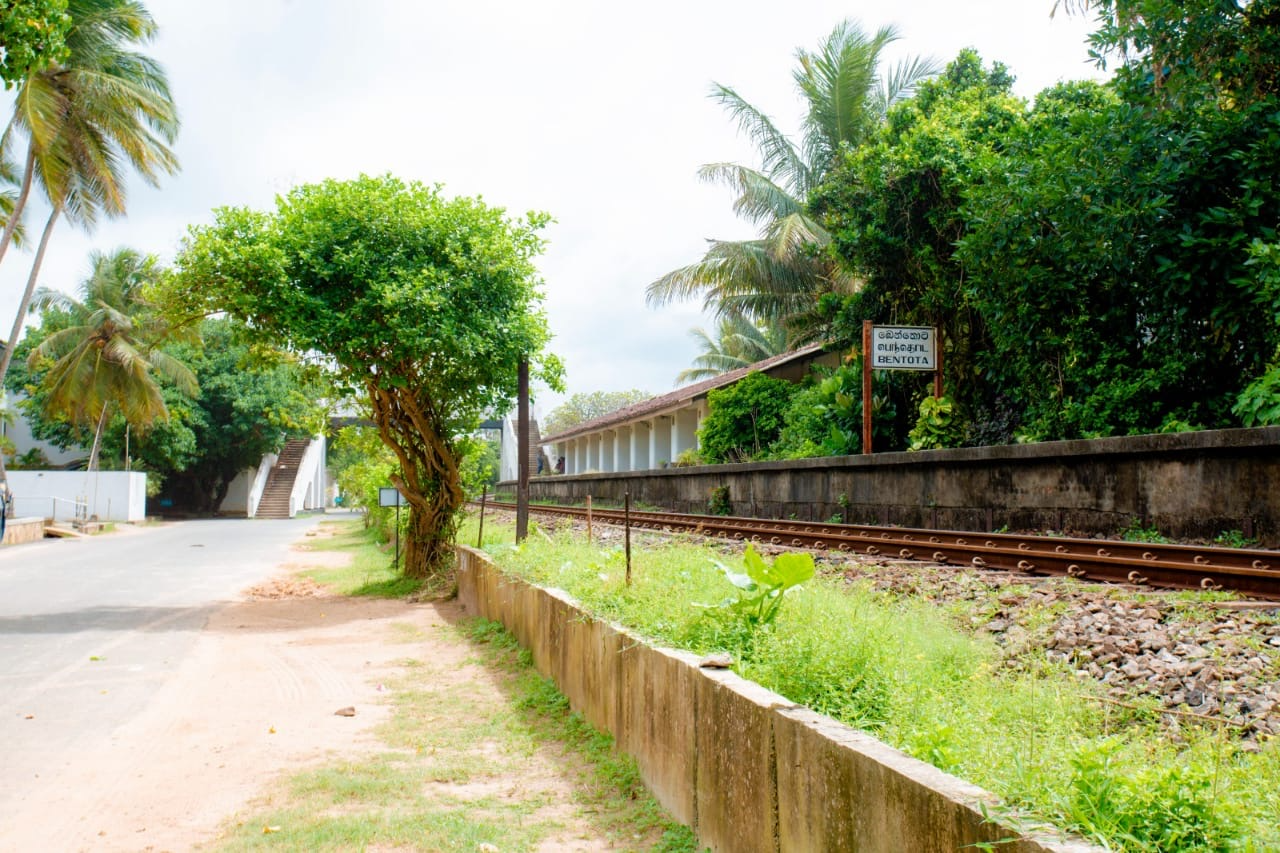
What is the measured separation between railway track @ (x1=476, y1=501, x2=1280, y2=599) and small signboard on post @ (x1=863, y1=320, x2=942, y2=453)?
428 centimetres

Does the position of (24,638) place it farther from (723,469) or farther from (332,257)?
(723,469)

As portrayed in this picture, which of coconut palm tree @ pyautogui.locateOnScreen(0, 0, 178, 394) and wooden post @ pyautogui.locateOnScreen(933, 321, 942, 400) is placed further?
coconut palm tree @ pyautogui.locateOnScreen(0, 0, 178, 394)

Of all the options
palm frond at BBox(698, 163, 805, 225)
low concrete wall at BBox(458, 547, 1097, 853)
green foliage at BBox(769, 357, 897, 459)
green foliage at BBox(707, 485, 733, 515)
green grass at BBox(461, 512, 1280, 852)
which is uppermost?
palm frond at BBox(698, 163, 805, 225)

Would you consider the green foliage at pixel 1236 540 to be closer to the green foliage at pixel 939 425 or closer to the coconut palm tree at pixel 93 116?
the green foliage at pixel 939 425

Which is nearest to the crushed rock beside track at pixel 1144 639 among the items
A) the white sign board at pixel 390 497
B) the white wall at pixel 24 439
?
the white sign board at pixel 390 497

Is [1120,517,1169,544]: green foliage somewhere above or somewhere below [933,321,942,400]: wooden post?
below

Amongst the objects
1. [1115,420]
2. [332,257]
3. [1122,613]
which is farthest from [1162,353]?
[332,257]

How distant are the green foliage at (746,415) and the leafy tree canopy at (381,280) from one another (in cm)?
1117

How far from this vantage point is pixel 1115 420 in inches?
467

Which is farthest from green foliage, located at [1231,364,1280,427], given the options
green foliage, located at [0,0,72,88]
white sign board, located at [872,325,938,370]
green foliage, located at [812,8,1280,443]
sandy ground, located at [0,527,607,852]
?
green foliage, located at [0,0,72,88]

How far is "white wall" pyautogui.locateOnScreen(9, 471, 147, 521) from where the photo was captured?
3441cm

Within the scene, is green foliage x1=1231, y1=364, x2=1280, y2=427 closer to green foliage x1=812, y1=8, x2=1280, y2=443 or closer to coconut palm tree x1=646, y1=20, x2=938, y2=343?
green foliage x1=812, y1=8, x2=1280, y2=443

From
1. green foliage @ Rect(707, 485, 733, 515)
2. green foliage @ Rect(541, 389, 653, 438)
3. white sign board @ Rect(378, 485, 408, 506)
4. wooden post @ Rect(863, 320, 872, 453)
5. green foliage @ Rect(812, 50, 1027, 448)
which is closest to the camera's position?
white sign board @ Rect(378, 485, 408, 506)

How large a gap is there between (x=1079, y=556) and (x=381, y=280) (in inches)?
328
